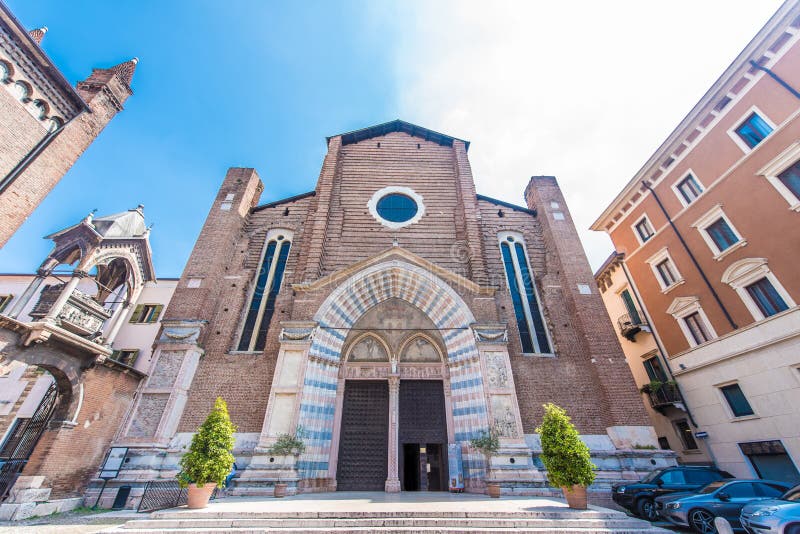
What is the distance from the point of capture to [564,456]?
6773 mm

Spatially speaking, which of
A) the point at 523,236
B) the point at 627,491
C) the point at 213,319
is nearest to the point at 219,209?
the point at 213,319

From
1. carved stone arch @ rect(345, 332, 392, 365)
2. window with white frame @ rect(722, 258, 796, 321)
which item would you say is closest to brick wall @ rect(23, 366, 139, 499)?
carved stone arch @ rect(345, 332, 392, 365)

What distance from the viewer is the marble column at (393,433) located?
1009 centimetres

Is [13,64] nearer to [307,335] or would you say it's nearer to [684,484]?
[307,335]

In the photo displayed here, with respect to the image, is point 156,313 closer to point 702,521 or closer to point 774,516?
point 702,521

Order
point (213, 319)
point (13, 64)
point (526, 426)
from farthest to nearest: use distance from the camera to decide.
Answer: point (213, 319)
point (526, 426)
point (13, 64)

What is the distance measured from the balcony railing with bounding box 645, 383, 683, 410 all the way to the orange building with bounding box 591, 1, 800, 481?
363mm

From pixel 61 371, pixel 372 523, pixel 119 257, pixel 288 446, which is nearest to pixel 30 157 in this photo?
pixel 119 257

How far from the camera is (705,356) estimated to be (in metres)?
12.6

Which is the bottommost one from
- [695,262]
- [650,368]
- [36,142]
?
[650,368]

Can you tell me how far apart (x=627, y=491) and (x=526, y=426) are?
276 cm

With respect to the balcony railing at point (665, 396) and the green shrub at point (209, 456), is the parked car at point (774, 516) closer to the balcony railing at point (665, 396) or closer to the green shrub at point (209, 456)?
the balcony railing at point (665, 396)

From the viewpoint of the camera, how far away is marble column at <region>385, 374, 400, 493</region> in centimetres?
1009

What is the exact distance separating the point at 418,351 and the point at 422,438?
2897 millimetres
